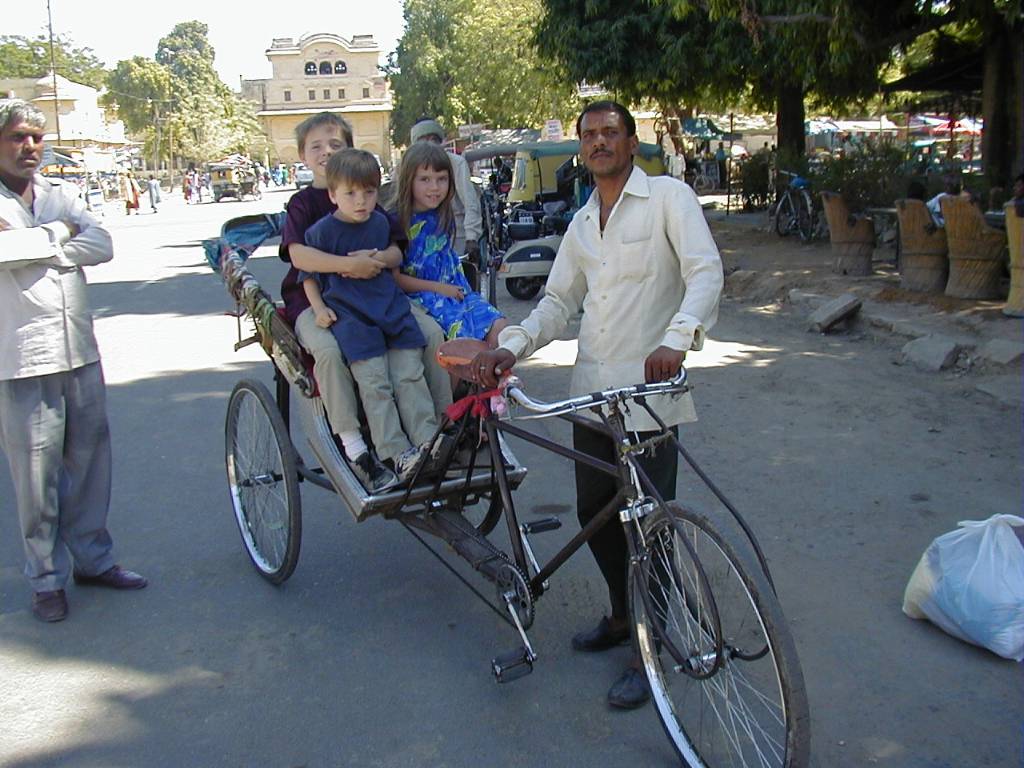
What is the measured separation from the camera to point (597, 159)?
3.17 m

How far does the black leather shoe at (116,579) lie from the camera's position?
4316 mm

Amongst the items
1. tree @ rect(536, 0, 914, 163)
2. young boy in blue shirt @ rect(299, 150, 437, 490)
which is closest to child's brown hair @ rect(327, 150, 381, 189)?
young boy in blue shirt @ rect(299, 150, 437, 490)

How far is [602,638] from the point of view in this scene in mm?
3605

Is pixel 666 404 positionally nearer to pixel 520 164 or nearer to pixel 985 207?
pixel 985 207

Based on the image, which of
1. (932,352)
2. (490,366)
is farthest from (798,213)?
(490,366)

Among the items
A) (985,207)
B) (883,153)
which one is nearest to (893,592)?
(985,207)

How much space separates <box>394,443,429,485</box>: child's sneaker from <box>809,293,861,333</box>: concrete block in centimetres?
636

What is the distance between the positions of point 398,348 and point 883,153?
11509 millimetres

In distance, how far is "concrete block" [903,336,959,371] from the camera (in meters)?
7.50

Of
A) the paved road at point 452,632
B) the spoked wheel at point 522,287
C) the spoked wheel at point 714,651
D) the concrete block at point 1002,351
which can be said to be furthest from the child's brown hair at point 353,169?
the spoked wheel at point 522,287

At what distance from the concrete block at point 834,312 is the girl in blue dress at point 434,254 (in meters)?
5.71

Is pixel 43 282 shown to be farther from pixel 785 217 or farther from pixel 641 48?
pixel 785 217

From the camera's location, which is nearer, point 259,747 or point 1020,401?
point 259,747

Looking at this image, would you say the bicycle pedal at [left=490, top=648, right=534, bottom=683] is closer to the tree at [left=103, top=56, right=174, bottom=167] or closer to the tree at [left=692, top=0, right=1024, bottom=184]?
the tree at [left=692, top=0, right=1024, bottom=184]
